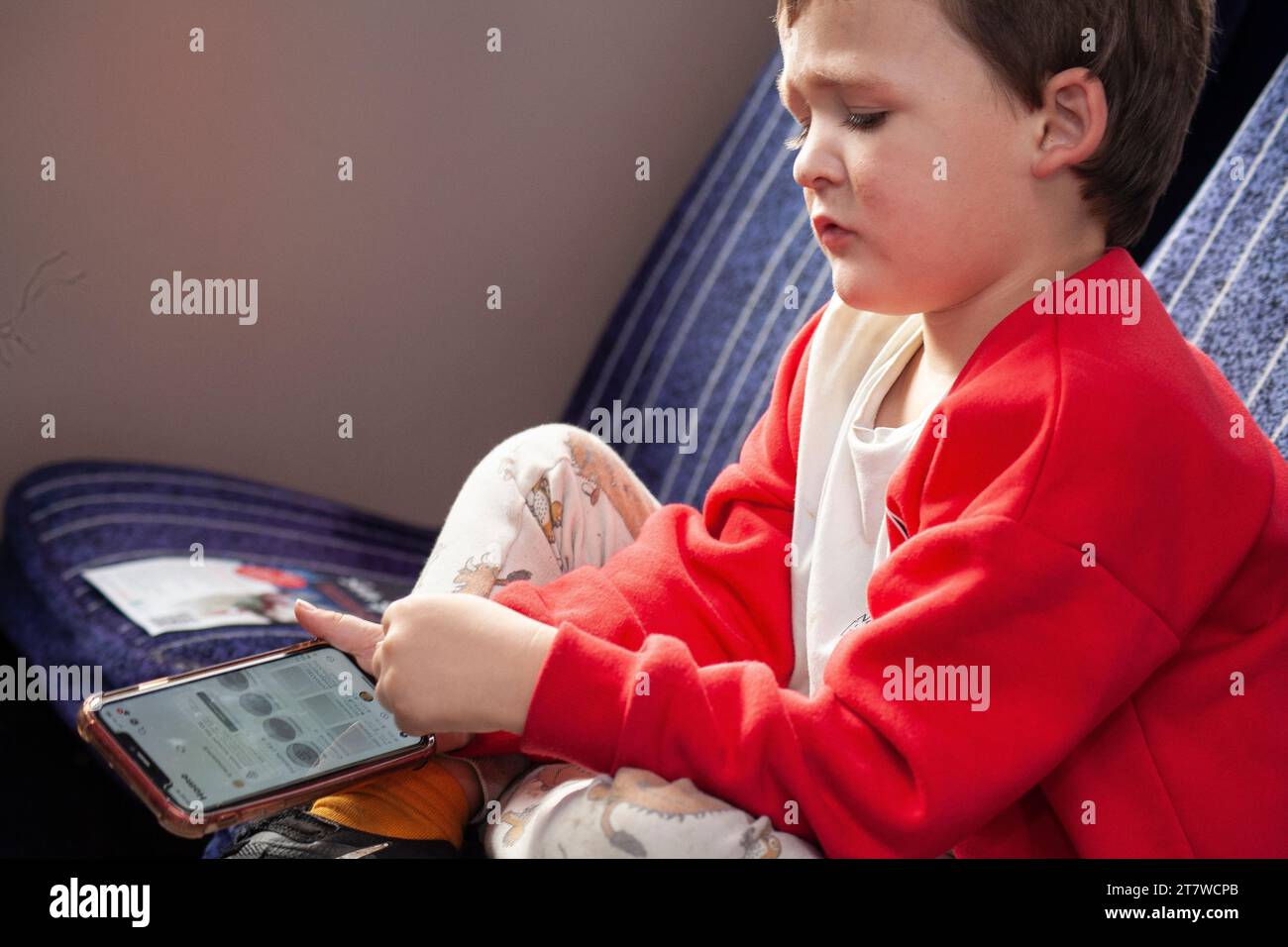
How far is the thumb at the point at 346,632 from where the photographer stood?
0.81m

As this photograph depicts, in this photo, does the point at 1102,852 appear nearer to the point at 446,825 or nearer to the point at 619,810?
the point at 619,810

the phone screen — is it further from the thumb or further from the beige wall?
the beige wall

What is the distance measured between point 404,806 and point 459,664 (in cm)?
11

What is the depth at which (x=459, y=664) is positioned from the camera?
2.31ft

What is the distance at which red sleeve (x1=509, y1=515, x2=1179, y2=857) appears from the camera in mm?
652

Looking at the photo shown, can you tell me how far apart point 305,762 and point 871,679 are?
0.30 m

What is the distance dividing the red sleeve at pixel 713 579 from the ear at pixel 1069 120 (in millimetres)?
248

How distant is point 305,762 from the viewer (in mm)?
733

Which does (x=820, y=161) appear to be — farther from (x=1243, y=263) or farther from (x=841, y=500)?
(x=1243, y=263)

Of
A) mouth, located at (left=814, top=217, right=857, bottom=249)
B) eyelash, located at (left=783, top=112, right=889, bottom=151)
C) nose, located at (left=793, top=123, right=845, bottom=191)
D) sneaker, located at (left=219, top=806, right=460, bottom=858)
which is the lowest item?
sneaker, located at (left=219, top=806, right=460, bottom=858)

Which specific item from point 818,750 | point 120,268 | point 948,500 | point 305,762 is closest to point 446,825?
point 305,762

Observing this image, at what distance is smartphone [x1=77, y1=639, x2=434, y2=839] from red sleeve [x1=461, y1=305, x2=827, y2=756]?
0.25 feet

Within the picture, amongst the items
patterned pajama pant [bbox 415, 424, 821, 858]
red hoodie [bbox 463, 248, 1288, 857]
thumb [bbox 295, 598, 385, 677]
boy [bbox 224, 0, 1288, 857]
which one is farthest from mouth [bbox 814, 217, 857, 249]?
thumb [bbox 295, 598, 385, 677]

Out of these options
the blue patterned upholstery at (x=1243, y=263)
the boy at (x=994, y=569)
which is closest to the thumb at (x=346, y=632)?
the boy at (x=994, y=569)
